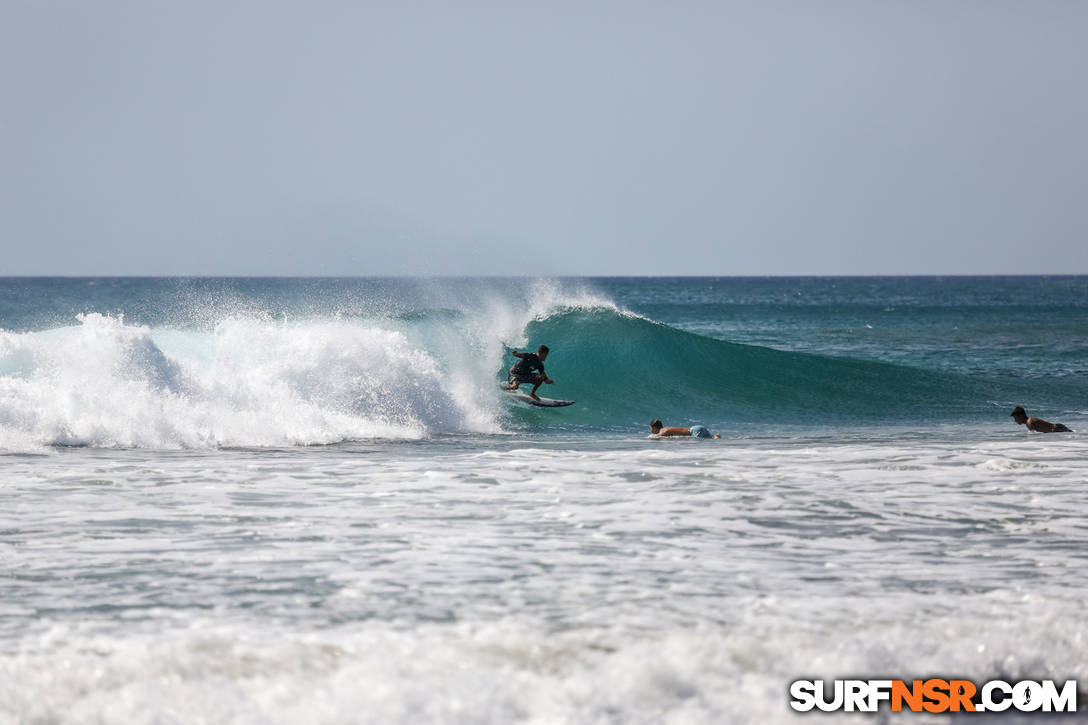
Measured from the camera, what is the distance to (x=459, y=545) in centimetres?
762

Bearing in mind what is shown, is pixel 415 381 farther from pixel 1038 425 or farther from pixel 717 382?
pixel 1038 425

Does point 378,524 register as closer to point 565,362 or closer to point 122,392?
point 122,392

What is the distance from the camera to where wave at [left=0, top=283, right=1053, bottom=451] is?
46.3 feet

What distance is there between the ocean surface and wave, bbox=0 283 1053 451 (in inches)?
2.9

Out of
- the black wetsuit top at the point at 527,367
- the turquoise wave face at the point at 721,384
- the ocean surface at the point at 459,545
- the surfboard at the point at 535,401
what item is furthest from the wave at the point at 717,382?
the black wetsuit top at the point at 527,367

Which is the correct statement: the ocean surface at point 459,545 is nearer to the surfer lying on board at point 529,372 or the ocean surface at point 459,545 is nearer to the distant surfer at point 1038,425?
the distant surfer at point 1038,425

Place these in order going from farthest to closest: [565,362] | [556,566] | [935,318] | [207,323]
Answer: [935,318]
[565,362]
[207,323]
[556,566]

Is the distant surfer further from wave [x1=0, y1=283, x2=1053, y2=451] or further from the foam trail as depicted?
the foam trail

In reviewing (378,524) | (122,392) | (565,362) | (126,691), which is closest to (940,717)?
(126,691)

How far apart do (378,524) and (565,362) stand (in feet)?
47.2

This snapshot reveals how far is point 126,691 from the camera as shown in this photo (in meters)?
4.96

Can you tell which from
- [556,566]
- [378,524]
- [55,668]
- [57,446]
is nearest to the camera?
[55,668]

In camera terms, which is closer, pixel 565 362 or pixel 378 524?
pixel 378 524

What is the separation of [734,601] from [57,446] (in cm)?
974
